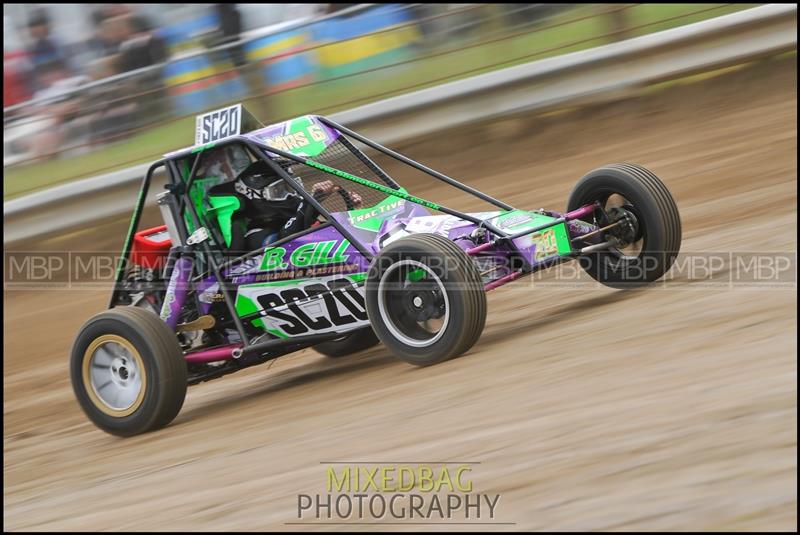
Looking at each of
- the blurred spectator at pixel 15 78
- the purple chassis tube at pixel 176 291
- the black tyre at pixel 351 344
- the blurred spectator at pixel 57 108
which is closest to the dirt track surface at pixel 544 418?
the black tyre at pixel 351 344

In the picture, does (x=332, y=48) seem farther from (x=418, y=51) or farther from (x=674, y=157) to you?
(x=674, y=157)

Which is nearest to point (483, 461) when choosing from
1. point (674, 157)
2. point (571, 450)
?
point (571, 450)

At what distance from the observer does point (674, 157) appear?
29.9ft

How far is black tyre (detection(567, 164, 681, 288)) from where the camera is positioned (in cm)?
566

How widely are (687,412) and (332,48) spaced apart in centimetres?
701

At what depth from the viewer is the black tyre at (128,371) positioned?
570 cm

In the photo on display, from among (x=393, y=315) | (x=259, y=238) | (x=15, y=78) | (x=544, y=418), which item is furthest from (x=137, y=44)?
(x=544, y=418)

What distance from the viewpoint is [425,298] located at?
5215 mm

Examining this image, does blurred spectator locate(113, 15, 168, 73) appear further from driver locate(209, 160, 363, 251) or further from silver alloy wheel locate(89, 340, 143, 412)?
silver alloy wheel locate(89, 340, 143, 412)

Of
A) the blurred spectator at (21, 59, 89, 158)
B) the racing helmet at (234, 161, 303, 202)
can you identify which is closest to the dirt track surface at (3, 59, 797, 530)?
the racing helmet at (234, 161, 303, 202)

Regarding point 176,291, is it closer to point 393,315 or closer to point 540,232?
point 393,315

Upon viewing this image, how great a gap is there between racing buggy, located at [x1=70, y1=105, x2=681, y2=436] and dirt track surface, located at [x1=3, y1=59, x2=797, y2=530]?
264 mm

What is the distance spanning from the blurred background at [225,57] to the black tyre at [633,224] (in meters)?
4.21

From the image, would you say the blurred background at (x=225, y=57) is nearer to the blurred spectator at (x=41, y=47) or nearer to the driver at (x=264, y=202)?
the blurred spectator at (x=41, y=47)
